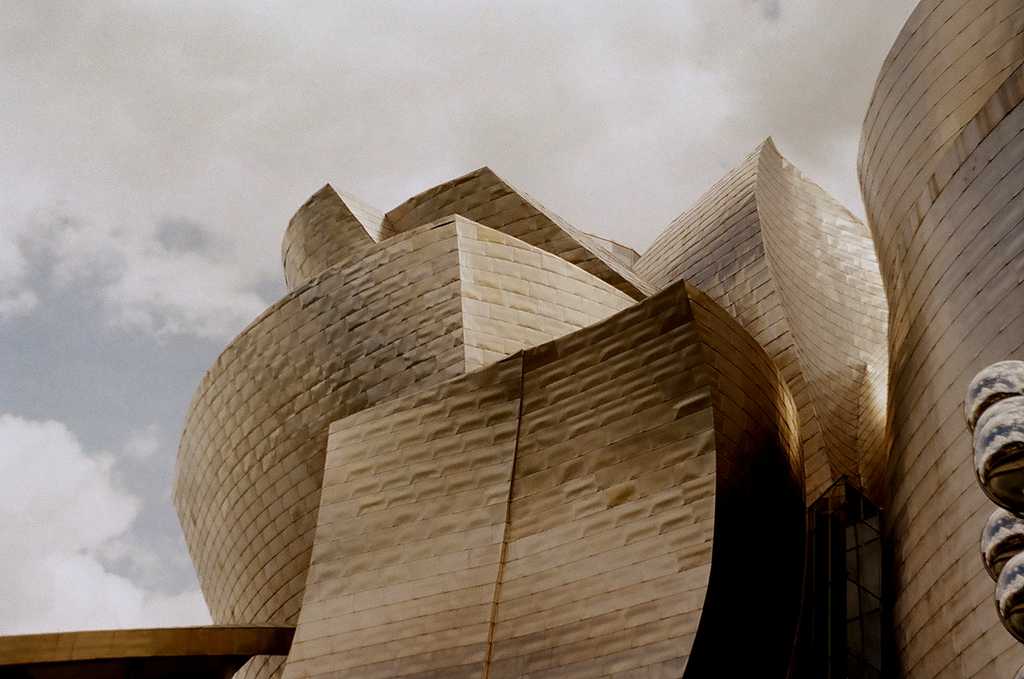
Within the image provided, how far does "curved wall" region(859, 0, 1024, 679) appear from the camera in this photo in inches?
426

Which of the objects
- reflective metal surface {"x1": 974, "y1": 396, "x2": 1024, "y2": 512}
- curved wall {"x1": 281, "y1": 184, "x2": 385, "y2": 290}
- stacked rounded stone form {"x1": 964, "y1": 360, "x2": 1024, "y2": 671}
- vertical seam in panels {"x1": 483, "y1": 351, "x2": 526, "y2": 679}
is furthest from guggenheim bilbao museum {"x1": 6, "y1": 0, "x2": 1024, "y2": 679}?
reflective metal surface {"x1": 974, "y1": 396, "x2": 1024, "y2": 512}

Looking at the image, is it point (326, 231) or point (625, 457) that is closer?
point (625, 457)

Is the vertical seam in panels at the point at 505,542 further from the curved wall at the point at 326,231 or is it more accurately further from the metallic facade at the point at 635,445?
the curved wall at the point at 326,231

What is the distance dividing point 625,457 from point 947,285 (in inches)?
133

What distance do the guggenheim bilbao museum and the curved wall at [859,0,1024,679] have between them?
4 cm

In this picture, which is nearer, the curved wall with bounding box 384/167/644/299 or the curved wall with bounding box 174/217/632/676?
the curved wall with bounding box 174/217/632/676

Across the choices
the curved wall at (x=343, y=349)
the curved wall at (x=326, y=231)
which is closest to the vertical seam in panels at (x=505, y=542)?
the curved wall at (x=343, y=349)

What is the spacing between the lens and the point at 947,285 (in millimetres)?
11875

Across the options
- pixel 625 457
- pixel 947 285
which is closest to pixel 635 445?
pixel 625 457

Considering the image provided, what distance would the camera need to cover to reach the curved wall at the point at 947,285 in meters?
10.8

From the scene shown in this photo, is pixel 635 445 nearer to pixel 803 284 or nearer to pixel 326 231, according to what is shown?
pixel 803 284

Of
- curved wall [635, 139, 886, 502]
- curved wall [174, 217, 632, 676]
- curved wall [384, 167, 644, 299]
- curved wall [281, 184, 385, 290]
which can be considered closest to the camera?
curved wall [174, 217, 632, 676]

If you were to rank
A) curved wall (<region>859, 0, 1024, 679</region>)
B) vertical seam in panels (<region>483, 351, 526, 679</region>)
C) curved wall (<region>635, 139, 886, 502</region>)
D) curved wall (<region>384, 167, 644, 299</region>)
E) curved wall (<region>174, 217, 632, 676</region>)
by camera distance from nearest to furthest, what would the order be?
curved wall (<region>859, 0, 1024, 679</region>), vertical seam in panels (<region>483, 351, 526, 679</region>), curved wall (<region>174, 217, 632, 676</region>), curved wall (<region>635, 139, 886, 502</region>), curved wall (<region>384, 167, 644, 299</region>)

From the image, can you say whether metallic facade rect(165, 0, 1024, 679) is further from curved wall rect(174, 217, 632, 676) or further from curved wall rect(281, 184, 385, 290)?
curved wall rect(281, 184, 385, 290)
